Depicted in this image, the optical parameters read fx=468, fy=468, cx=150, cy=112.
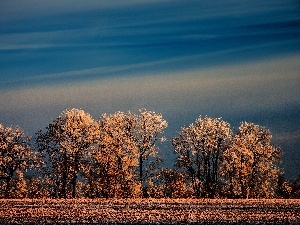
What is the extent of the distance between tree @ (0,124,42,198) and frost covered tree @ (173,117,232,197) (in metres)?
16.3

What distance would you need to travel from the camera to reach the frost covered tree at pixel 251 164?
52.8 metres

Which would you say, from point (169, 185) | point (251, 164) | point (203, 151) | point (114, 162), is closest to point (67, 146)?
point (114, 162)

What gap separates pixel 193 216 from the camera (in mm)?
23594

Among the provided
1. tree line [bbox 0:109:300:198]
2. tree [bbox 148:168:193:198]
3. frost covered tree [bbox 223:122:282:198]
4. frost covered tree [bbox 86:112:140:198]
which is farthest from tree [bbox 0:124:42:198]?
frost covered tree [bbox 223:122:282:198]

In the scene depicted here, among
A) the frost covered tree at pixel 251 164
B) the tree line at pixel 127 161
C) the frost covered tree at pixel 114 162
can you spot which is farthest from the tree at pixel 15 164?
the frost covered tree at pixel 251 164

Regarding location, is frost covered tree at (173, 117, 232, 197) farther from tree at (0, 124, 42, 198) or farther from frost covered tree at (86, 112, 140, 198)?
tree at (0, 124, 42, 198)

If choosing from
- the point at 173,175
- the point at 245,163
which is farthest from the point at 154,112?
the point at 245,163

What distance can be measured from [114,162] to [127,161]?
58.6 inches

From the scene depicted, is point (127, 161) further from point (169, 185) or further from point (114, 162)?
point (169, 185)

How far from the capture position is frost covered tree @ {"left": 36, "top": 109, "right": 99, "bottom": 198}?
50.0 m

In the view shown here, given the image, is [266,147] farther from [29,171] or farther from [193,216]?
[193,216]

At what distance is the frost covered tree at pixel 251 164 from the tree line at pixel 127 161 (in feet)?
0.37

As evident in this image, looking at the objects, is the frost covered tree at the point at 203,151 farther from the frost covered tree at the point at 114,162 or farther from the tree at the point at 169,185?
the frost covered tree at the point at 114,162

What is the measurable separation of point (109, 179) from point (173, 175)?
8.72 m
